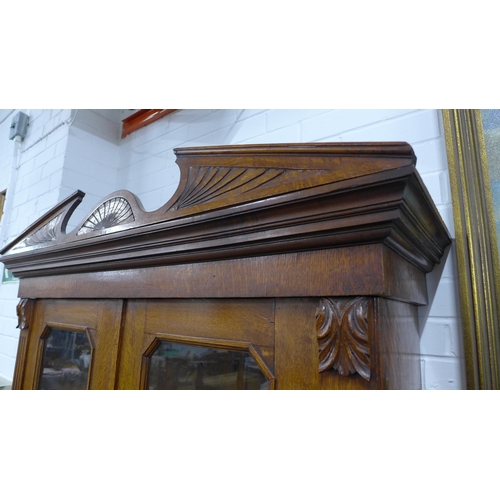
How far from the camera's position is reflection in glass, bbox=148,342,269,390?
0.52 m

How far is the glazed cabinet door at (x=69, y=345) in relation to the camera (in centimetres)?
71

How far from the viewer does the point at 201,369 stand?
60cm

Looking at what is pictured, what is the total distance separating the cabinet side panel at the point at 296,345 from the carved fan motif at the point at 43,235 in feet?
2.32

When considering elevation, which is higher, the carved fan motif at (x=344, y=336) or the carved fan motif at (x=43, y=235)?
the carved fan motif at (x=43, y=235)

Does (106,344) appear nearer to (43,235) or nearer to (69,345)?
(69,345)

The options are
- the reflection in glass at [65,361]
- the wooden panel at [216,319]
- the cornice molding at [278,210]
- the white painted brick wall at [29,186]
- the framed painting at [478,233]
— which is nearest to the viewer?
the cornice molding at [278,210]

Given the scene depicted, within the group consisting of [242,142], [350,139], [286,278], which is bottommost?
[286,278]

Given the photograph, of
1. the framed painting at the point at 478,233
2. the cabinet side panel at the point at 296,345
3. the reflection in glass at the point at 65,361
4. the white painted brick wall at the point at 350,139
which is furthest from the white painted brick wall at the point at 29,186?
the framed painting at the point at 478,233

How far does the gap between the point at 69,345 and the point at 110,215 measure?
0.37 metres

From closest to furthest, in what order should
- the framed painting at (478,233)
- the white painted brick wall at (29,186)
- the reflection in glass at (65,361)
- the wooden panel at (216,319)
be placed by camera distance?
1. the wooden panel at (216,319)
2. the framed painting at (478,233)
3. the reflection in glass at (65,361)
4. the white painted brick wall at (29,186)

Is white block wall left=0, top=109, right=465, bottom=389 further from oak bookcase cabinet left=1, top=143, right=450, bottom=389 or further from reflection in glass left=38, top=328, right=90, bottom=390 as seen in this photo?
reflection in glass left=38, top=328, right=90, bottom=390

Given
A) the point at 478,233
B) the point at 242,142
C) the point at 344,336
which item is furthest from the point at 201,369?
the point at 242,142

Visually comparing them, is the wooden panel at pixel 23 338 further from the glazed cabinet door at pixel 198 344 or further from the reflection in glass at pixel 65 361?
the glazed cabinet door at pixel 198 344
